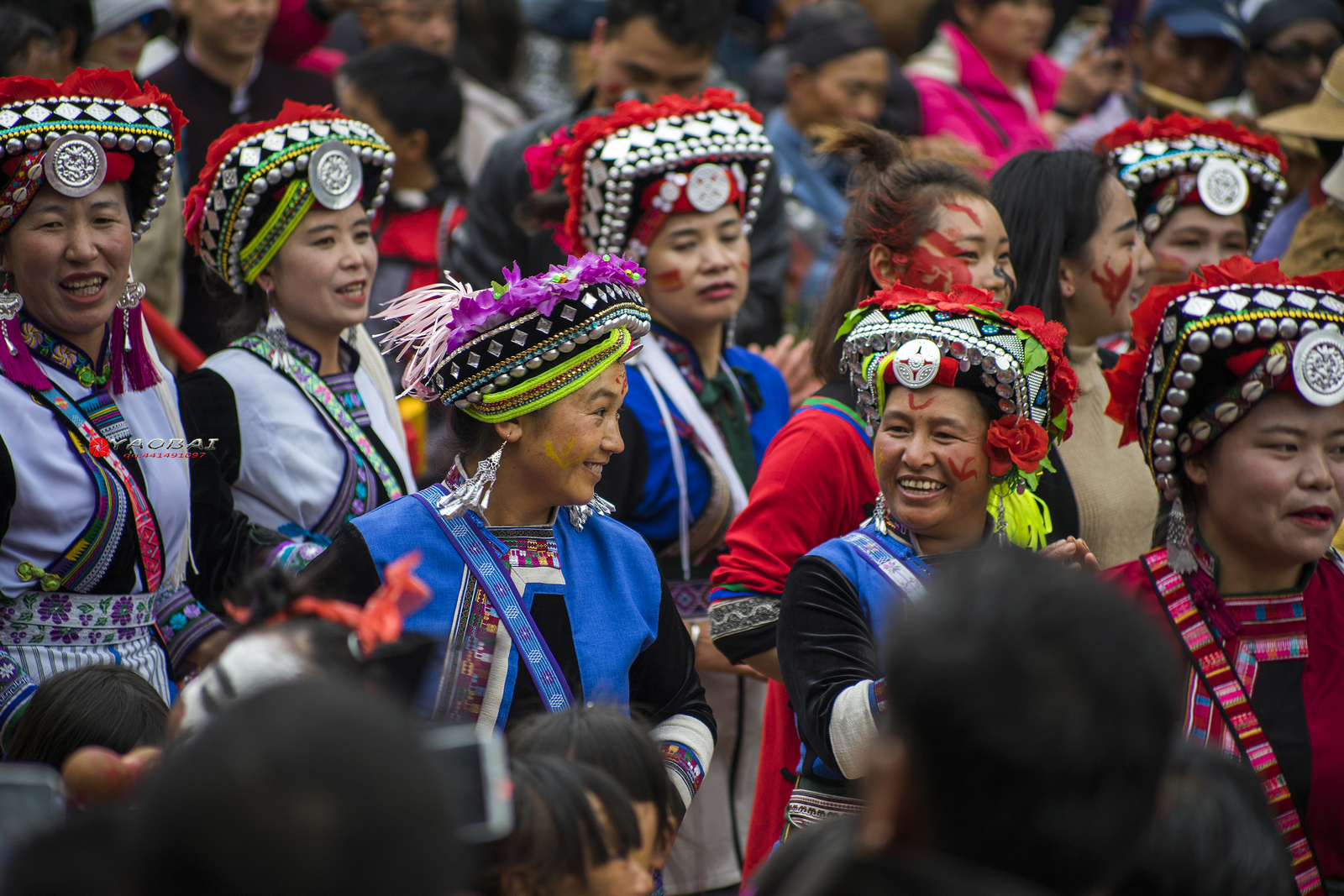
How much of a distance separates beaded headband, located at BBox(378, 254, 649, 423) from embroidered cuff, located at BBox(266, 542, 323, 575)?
0.63m

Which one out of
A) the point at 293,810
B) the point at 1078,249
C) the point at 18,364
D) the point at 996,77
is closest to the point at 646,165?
the point at 1078,249

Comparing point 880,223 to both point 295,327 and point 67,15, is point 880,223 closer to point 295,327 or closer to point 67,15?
point 295,327

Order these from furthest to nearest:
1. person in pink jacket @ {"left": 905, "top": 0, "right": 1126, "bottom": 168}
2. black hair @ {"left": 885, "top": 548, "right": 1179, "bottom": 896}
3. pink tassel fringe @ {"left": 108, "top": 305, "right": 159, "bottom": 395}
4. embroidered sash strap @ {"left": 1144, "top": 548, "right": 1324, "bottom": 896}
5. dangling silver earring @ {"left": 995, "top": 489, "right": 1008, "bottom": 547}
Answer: person in pink jacket @ {"left": 905, "top": 0, "right": 1126, "bottom": 168} → pink tassel fringe @ {"left": 108, "top": 305, "right": 159, "bottom": 395} → dangling silver earring @ {"left": 995, "top": 489, "right": 1008, "bottom": 547} → embroidered sash strap @ {"left": 1144, "top": 548, "right": 1324, "bottom": 896} → black hair @ {"left": 885, "top": 548, "right": 1179, "bottom": 896}

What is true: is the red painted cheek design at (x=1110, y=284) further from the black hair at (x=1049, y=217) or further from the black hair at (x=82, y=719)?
the black hair at (x=82, y=719)

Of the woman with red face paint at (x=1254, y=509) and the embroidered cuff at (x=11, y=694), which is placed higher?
the woman with red face paint at (x=1254, y=509)

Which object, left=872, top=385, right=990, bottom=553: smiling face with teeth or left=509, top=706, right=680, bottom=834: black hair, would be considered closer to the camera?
left=509, top=706, right=680, bottom=834: black hair

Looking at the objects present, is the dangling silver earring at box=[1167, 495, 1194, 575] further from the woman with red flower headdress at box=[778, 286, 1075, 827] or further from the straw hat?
the straw hat

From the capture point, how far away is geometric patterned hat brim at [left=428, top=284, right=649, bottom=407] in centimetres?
277

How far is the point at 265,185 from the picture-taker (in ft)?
12.0

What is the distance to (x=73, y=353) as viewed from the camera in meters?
3.15

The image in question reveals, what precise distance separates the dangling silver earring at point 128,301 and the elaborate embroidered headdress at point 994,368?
1736 millimetres

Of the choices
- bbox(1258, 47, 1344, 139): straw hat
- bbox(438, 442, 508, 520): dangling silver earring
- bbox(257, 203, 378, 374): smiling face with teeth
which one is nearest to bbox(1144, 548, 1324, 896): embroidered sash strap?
bbox(438, 442, 508, 520): dangling silver earring

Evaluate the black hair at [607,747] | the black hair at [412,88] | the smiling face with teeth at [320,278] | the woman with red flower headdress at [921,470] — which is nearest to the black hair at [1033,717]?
the black hair at [607,747]

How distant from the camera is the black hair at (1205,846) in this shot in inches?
67.5
